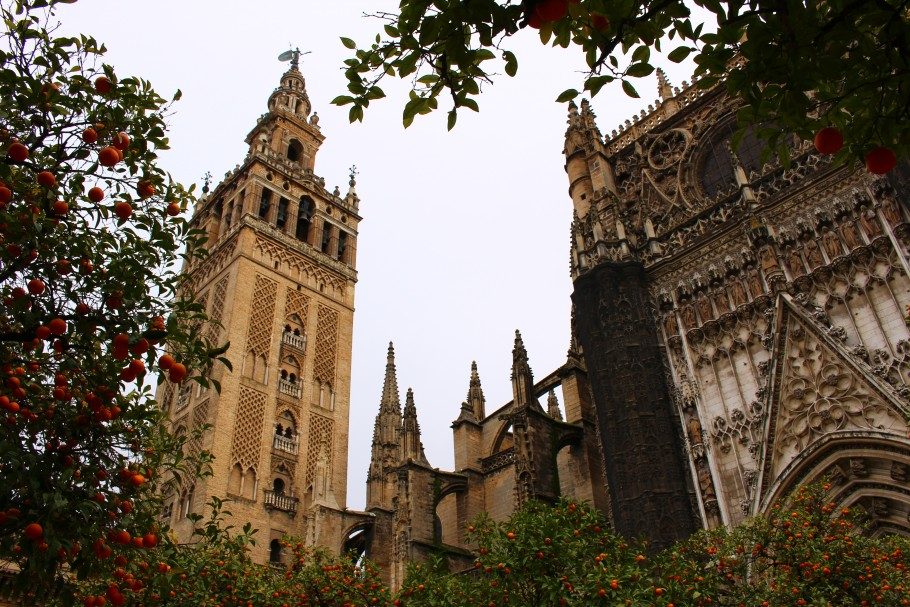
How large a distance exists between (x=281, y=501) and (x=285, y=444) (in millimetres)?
2060

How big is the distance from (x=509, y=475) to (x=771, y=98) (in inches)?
767

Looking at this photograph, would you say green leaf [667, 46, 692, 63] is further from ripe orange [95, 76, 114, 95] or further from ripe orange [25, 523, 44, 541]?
ripe orange [25, 523, 44, 541]

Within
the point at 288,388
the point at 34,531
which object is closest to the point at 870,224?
the point at 34,531

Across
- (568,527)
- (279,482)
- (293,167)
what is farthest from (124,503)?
(293,167)

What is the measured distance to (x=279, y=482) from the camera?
80.9 ft

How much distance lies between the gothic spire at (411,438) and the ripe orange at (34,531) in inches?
705

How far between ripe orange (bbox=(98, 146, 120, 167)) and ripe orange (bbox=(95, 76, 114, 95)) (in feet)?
1.93

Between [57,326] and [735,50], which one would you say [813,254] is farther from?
[57,326]

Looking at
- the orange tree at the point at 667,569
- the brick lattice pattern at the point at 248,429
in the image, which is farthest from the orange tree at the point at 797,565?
the brick lattice pattern at the point at 248,429

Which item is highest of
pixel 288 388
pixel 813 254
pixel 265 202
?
pixel 265 202

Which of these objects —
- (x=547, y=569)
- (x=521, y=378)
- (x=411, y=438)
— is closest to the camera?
(x=547, y=569)

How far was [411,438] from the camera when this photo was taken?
22.9m

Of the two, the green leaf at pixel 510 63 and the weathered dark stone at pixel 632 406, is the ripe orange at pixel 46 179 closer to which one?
the green leaf at pixel 510 63

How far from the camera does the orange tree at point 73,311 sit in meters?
4.68
